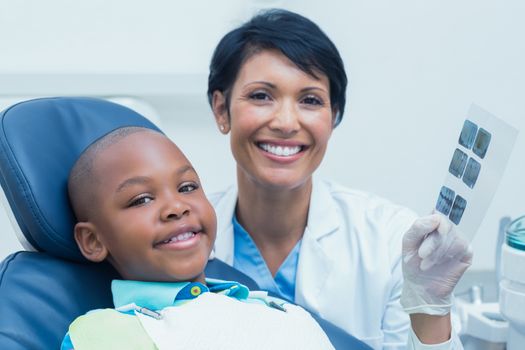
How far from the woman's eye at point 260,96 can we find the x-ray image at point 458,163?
1.73 feet

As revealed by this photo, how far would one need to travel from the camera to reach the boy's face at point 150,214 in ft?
3.67

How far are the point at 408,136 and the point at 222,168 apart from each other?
1.95 ft

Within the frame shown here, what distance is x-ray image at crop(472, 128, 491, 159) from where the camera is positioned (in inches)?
38.7

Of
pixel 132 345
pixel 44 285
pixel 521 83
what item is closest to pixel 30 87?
pixel 44 285

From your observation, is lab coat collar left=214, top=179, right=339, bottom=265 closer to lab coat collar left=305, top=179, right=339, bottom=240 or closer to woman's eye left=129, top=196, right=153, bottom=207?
lab coat collar left=305, top=179, right=339, bottom=240

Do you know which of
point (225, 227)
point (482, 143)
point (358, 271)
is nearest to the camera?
point (482, 143)

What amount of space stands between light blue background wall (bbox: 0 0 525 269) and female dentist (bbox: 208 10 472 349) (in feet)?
1.56

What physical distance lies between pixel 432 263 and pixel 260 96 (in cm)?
55

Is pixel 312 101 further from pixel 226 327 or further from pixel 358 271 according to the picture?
pixel 226 327

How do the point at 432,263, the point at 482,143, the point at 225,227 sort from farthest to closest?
1. the point at 225,227
2. the point at 432,263
3. the point at 482,143

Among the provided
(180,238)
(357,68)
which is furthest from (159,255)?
(357,68)

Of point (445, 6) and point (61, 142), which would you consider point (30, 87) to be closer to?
point (61, 142)

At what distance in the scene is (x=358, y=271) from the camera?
1.52m

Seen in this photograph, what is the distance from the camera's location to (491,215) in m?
2.31
